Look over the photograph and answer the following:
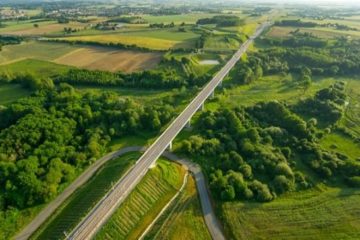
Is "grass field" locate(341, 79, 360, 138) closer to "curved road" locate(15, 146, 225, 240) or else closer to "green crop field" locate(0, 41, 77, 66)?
"curved road" locate(15, 146, 225, 240)

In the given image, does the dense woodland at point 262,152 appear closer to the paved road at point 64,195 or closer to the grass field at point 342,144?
the grass field at point 342,144

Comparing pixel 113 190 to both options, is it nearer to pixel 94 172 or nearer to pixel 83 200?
pixel 83 200

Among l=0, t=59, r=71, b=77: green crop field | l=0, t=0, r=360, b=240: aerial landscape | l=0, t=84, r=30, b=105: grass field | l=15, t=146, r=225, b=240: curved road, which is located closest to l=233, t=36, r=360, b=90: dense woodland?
l=0, t=0, r=360, b=240: aerial landscape

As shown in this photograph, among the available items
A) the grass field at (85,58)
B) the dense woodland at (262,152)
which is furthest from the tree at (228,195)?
the grass field at (85,58)

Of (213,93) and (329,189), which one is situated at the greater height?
(213,93)

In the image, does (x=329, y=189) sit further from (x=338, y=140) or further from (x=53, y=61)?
(x=53, y=61)

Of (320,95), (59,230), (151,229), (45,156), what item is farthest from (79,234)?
(320,95)

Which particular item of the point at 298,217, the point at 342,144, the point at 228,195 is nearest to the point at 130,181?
the point at 228,195

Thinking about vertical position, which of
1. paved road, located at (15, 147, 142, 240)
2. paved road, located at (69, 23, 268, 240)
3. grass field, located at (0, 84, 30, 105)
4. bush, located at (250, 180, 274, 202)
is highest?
grass field, located at (0, 84, 30, 105)
